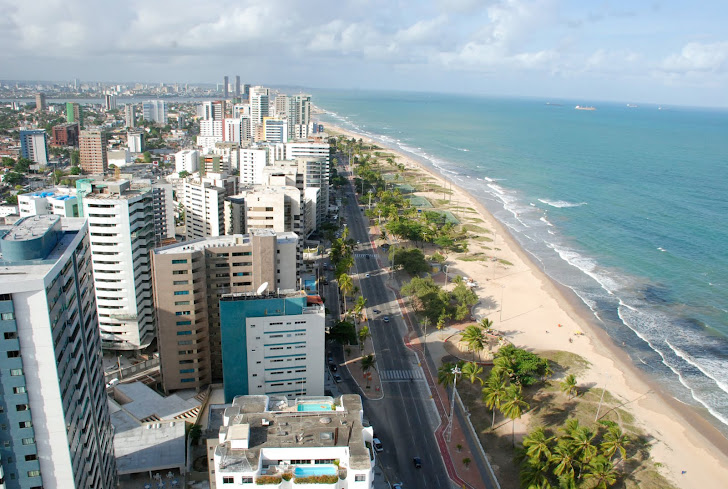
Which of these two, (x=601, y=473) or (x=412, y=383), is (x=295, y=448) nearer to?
(x=601, y=473)

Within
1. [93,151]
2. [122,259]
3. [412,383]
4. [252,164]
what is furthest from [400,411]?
[93,151]

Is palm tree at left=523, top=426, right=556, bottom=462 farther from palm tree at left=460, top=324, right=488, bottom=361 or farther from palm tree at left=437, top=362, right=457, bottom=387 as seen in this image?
palm tree at left=460, top=324, right=488, bottom=361

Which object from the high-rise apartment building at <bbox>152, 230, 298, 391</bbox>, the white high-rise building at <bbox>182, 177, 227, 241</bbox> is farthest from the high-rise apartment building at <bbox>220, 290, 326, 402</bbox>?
the white high-rise building at <bbox>182, 177, 227, 241</bbox>

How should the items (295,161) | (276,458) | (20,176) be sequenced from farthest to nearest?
(20,176), (295,161), (276,458)

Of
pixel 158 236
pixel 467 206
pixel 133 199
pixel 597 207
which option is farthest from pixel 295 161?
pixel 597 207

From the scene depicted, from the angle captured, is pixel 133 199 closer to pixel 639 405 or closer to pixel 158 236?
pixel 158 236

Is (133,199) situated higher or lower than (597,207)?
higher

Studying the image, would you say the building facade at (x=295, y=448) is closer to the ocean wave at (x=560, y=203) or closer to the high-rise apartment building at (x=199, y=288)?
the high-rise apartment building at (x=199, y=288)
